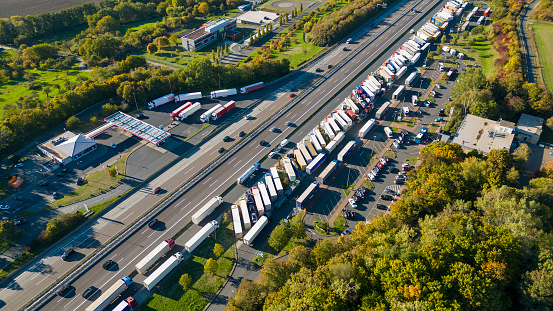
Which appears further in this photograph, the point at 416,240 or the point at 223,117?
the point at 223,117

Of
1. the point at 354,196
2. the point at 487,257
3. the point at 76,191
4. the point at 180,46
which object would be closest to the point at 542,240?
the point at 487,257

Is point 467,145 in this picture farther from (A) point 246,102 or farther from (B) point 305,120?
(A) point 246,102

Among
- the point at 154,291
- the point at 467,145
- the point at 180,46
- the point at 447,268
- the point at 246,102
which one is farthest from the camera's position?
the point at 180,46

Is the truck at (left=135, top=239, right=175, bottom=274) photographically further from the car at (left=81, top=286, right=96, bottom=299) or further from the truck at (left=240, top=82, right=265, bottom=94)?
the truck at (left=240, top=82, right=265, bottom=94)

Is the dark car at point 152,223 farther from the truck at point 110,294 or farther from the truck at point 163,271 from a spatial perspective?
the truck at point 110,294

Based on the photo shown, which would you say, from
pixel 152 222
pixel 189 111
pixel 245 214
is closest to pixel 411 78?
pixel 189 111

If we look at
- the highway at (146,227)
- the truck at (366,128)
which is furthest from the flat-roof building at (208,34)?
the truck at (366,128)
